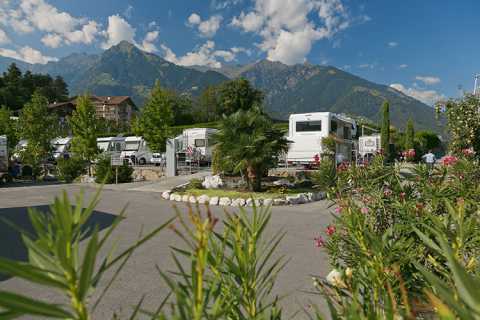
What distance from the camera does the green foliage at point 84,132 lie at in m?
17.9

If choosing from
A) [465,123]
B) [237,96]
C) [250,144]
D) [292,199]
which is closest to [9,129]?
[250,144]

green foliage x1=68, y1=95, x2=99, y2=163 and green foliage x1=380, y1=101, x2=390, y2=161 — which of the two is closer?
green foliage x1=68, y1=95, x2=99, y2=163

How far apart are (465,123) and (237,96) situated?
133 feet

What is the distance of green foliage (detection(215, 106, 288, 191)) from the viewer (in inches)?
400

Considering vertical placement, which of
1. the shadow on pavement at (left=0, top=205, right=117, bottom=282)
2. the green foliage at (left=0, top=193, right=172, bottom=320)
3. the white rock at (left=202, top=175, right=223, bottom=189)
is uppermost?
the green foliage at (left=0, top=193, right=172, bottom=320)

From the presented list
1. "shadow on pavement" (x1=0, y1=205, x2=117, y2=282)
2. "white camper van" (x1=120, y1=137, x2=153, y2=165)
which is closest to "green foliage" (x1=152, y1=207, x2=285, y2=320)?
"shadow on pavement" (x1=0, y1=205, x2=117, y2=282)

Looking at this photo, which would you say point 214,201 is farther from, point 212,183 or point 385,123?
point 385,123

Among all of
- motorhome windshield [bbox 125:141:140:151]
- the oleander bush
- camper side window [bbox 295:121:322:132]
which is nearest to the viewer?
the oleander bush

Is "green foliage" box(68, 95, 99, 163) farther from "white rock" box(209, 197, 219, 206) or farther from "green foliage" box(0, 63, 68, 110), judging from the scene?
"green foliage" box(0, 63, 68, 110)

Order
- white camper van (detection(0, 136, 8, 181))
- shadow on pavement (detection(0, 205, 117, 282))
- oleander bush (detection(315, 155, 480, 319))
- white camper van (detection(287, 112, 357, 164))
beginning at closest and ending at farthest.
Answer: oleander bush (detection(315, 155, 480, 319)) < shadow on pavement (detection(0, 205, 117, 282)) < white camper van (detection(0, 136, 8, 181)) < white camper van (detection(287, 112, 357, 164))

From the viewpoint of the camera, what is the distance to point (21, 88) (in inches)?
2215

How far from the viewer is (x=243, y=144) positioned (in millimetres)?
10172

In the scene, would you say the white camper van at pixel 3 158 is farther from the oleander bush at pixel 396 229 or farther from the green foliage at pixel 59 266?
the green foliage at pixel 59 266

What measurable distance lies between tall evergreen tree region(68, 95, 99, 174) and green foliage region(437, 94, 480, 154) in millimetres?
16779
